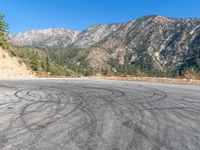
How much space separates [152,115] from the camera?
9.24 meters

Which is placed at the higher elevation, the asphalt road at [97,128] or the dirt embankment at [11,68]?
the dirt embankment at [11,68]

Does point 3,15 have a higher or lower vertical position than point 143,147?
higher

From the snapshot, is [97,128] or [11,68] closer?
[97,128]

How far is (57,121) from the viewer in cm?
798

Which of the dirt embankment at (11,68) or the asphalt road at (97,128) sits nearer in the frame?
the asphalt road at (97,128)

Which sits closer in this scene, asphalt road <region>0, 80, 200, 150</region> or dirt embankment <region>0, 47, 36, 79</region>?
asphalt road <region>0, 80, 200, 150</region>

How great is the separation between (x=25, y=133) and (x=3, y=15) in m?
65.7

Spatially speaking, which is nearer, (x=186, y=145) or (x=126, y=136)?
(x=186, y=145)

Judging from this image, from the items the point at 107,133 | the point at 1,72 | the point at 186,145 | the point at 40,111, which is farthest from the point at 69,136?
the point at 1,72

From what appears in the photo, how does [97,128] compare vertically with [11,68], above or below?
below

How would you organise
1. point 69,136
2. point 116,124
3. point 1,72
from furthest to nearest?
point 1,72 < point 116,124 < point 69,136

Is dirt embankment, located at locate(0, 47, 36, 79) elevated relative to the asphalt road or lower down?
elevated

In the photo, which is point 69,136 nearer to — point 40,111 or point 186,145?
point 186,145

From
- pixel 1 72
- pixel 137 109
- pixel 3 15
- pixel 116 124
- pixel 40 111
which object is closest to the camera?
pixel 116 124
